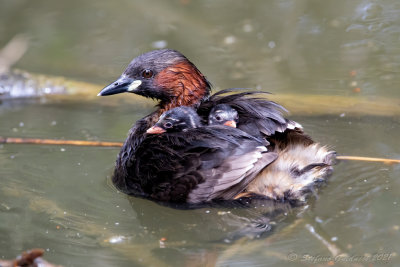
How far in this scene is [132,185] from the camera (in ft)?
15.8

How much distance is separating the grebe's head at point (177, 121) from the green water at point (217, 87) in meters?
0.58

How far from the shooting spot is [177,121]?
4.62 m

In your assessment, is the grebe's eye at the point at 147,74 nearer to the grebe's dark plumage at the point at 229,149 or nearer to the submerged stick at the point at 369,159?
the grebe's dark plumage at the point at 229,149

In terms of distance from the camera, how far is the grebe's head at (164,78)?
507 centimetres

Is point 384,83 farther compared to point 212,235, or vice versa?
point 384,83

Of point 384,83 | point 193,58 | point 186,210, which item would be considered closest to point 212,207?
point 186,210

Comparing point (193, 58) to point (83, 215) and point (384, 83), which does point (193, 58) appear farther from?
point (83, 215)

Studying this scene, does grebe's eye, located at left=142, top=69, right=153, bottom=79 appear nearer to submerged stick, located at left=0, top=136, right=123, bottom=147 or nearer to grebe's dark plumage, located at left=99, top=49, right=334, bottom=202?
grebe's dark plumage, located at left=99, top=49, right=334, bottom=202

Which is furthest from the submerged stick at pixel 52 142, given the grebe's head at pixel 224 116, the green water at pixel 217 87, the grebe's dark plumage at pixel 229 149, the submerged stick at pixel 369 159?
the submerged stick at pixel 369 159

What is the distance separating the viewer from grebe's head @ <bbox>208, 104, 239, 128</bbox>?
14.6ft

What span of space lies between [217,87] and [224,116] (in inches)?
Result: 84.9

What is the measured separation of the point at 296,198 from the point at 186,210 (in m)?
0.79

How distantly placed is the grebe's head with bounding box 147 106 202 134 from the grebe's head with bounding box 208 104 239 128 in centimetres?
13

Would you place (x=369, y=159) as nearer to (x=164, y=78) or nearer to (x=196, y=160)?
(x=196, y=160)
